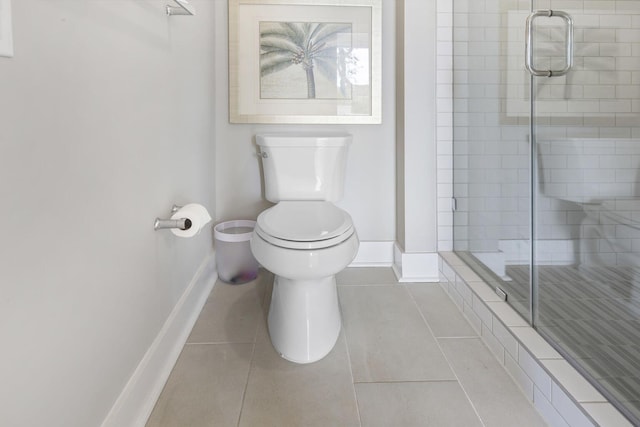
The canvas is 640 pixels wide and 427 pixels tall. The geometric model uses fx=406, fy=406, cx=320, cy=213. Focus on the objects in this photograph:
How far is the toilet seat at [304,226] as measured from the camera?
4.49 feet

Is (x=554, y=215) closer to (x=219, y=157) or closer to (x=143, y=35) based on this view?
(x=143, y=35)

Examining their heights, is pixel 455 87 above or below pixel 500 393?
A: above

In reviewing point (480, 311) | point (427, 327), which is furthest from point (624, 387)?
point (427, 327)

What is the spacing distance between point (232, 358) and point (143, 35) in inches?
43.4

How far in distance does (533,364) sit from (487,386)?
0.17 meters

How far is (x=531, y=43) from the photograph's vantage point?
149 cm

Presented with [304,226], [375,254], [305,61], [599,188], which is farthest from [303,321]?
[305,61]

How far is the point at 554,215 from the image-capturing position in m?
1.48

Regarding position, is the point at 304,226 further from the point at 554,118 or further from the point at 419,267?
the point at 554,118

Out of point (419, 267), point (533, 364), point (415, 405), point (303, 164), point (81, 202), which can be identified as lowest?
point (415, 405)

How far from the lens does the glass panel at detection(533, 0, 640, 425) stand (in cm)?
127

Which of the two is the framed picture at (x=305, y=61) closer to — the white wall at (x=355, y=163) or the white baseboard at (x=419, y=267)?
the white wall at (x=355, y=163)

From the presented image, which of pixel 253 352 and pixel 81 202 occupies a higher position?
pixel 81 202

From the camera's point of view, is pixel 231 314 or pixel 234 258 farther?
pixel 234 258
